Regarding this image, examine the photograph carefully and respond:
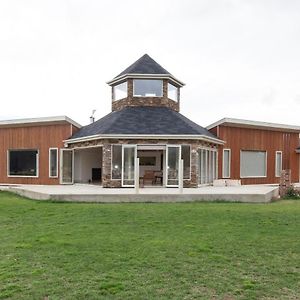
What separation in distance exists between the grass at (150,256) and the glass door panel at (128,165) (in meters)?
7.69

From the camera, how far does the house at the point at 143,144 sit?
1886cm

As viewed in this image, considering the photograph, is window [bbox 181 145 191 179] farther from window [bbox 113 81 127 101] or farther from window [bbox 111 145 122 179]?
window [bbox 113 81 127 101]

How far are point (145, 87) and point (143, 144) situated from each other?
200 inches

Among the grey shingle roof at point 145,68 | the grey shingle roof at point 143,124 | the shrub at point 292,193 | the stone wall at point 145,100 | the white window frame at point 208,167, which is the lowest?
the shrub at point 292,193

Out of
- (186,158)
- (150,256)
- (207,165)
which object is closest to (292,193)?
(186,158)

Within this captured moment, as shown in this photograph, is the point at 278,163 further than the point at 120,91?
Yes

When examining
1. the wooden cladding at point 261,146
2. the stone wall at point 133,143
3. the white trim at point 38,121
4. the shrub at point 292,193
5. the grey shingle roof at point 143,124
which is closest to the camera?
the shrub at point 292,193

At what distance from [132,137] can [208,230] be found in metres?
10.6

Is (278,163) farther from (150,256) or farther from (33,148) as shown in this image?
(150,256)

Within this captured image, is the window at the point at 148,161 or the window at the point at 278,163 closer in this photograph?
the window at the point at 148,161

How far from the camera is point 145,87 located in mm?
22734

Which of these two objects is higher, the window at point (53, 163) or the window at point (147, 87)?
the window at point (147, 87)

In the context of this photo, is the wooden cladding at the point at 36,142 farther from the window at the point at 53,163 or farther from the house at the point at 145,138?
the house at the point at 145,138

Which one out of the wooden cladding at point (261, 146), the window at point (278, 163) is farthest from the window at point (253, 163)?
the window at point (278, 163)
